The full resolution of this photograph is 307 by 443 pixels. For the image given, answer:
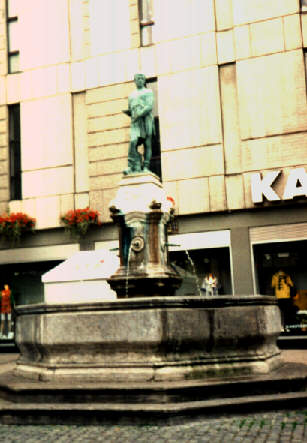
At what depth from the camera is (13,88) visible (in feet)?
79.1

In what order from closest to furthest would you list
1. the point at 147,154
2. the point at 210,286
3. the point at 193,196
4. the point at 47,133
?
the point at 147,154 → the point at 210,286 → the point at 193,196 → the point at 47,133

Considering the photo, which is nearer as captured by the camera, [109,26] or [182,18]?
[182,18]

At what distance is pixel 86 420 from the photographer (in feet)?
22.3

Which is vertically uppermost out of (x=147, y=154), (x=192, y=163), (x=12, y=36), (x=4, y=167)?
(x=12, y=36)

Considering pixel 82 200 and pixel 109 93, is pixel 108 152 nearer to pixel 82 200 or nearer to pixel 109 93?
pixel 82 200

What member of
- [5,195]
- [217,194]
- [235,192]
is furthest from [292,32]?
[5,195]

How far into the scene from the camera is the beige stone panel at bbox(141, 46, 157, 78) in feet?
72.3

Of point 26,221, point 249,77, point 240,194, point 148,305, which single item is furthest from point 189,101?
point 148,305

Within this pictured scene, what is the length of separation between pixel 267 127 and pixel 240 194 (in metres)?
2.46

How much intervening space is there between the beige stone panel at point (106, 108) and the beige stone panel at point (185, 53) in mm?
2314

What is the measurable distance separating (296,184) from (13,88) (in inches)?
478

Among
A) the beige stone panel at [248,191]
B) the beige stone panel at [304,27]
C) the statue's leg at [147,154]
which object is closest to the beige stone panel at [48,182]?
the beige stone panel at [248,191]

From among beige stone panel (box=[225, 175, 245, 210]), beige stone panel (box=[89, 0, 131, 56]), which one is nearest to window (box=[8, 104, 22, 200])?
beige stone panel (box=[89, 0, 131, 56])

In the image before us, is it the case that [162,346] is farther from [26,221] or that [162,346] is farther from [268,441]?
[26,221]
